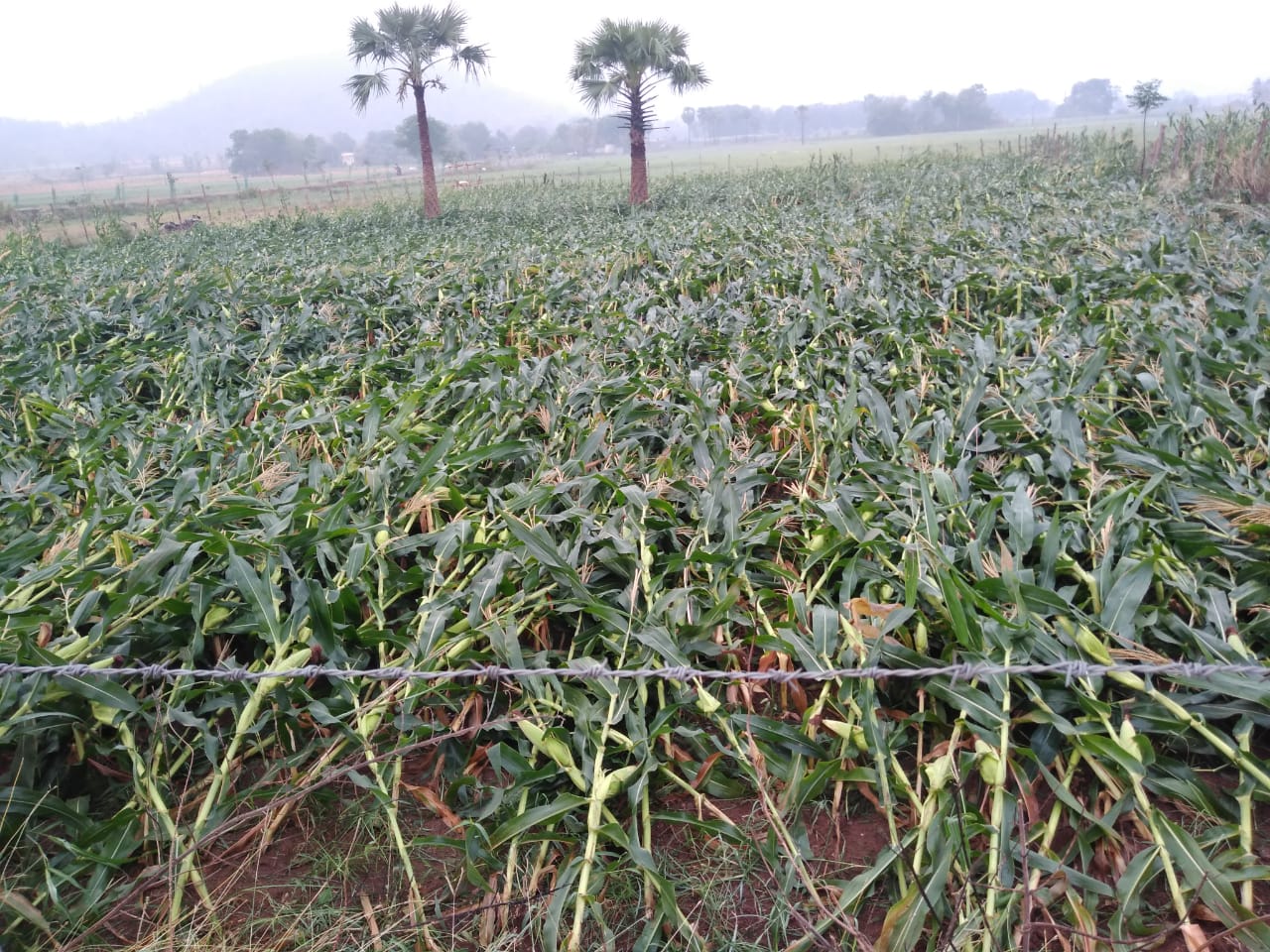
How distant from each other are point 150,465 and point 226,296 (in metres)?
3.73

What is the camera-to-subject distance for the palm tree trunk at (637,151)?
16672 millimetres

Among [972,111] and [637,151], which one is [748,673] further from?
[972,111]

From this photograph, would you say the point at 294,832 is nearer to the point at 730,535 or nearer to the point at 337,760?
the point at 337,760

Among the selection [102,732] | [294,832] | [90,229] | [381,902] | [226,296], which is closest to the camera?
[381,902]

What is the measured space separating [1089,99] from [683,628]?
155452 mm

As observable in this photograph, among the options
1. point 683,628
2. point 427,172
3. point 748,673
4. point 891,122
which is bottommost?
point 683,628

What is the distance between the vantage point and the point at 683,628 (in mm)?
1993

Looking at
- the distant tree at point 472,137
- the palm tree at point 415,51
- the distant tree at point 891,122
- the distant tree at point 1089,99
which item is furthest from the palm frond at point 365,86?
the distant tree at point 1089,99

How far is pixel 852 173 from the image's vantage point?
1739cm

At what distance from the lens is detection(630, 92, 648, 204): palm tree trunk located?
16672 millimetres

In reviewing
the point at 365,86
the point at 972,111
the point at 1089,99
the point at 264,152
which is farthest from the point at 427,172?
the point at 1089,99

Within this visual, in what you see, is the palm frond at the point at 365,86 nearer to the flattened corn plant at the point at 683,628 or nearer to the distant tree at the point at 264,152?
the flattened corn plant at the point at 683,628

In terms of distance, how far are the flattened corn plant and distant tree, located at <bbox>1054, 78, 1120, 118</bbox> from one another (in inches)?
5640

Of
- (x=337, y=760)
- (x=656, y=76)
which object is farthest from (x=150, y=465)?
(x=656, y=76)
